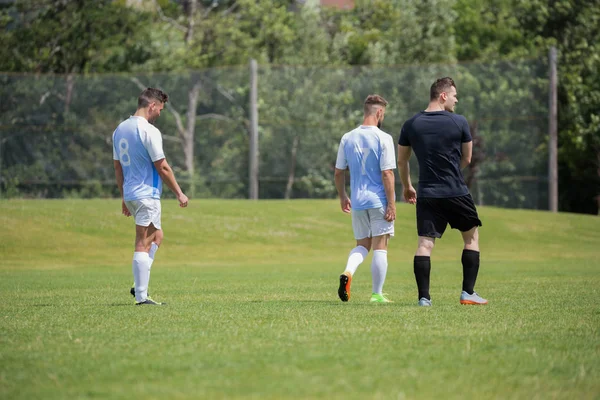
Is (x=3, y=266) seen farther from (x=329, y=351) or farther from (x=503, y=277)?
(x=329, y=351)

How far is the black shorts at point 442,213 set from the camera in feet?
32.9

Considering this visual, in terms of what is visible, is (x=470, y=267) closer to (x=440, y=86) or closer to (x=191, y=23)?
(x=440, y=86)

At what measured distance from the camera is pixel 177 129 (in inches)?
1271

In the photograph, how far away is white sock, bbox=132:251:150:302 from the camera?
34.0 feet

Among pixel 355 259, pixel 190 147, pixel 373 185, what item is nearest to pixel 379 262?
pixel 355 259

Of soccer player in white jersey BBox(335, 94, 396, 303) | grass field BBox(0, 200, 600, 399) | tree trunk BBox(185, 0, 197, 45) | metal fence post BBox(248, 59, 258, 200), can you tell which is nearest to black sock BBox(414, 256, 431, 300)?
grass field BBox(0, 200, 600, 399)

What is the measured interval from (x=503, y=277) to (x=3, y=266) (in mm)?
10267

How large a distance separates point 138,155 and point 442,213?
10.3ft

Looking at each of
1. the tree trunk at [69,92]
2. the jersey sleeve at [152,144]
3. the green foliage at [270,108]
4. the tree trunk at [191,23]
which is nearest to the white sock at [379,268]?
the jersey sleeve at [152,144]

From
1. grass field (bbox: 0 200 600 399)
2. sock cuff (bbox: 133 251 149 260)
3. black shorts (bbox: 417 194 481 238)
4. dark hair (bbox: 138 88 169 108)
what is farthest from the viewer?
dark hair (bbox: 138 88 169 108)

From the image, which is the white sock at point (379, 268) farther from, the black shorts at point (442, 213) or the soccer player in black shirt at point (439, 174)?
the black shorts at point (442, 213)

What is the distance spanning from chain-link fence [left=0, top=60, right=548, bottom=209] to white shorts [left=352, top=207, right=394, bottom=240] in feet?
70.6

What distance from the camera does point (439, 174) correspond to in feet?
33.1

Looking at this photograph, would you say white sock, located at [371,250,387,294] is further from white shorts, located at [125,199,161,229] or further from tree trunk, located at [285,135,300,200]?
tree trunk, located at [285,135,300,200]
